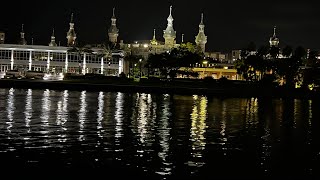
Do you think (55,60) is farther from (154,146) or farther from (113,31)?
(154,146)

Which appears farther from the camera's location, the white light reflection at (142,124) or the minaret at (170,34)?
the minaret at (170,34)

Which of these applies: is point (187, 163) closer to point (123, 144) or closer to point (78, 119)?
point (123, 144)

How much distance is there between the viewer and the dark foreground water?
52.2 feet

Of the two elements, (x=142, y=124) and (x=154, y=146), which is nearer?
(x=154, y=146)

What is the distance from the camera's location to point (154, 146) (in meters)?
20.1

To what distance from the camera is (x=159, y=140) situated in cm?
2181

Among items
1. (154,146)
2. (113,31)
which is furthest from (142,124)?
(113,31)

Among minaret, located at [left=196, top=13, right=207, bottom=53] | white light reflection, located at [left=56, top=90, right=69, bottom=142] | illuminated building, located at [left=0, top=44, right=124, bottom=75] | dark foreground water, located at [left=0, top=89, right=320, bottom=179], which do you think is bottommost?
dark foreground water, located at [left=0, top=89, right=320, bottom=179]

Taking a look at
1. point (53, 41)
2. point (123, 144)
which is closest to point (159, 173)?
point (123, 144)

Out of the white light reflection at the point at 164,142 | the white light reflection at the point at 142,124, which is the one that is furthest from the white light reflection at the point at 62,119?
the white light reflection at the point at 164,142

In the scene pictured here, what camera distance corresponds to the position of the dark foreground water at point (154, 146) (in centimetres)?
1590

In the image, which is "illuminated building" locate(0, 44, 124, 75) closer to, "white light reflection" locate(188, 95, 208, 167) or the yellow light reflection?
"white light reflection" locate(188, 95, 208, 167)

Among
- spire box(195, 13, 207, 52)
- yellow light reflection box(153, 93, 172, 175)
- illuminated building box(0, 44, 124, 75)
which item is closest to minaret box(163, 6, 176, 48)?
spire box(195, 13, 207, 52)

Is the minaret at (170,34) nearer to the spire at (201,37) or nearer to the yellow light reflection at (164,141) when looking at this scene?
the spire at (201,37)
